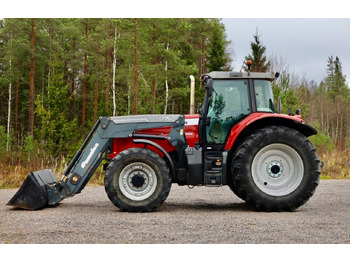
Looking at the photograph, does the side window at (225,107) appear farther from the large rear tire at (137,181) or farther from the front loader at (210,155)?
the large rear tire at (137,181)

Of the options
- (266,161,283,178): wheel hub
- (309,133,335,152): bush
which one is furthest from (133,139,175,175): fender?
(309,133,335,152): bush

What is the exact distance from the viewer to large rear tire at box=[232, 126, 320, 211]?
23.9ft

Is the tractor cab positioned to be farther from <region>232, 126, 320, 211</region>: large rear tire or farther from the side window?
<region>232, 126, 320, 211</region>: large rear tire

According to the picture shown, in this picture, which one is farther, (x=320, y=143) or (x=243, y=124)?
(x=320, y=143)

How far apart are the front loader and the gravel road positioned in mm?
323

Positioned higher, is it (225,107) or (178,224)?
(225,107)

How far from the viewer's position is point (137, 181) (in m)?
7.32

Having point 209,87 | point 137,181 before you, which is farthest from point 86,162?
point 209,87

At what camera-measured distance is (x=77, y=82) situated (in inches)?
1671

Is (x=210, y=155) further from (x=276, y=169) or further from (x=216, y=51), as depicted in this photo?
(x=216, y=51)

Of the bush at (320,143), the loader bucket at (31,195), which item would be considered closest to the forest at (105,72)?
the bush at (320,143)

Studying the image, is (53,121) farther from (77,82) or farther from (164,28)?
(77,82)

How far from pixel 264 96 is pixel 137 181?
273 centimetres

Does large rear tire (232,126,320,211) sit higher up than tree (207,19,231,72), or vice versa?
tree (207,19,231,72)
